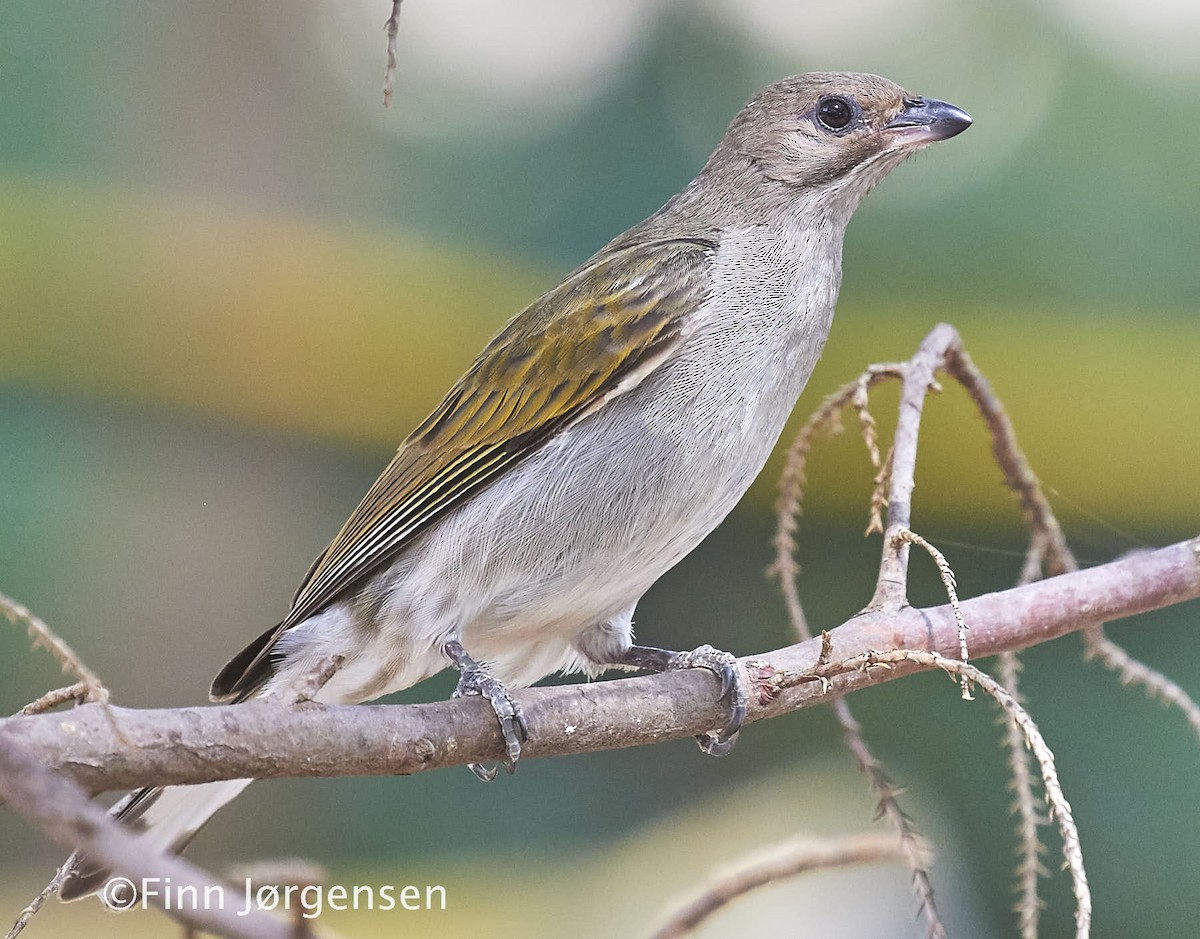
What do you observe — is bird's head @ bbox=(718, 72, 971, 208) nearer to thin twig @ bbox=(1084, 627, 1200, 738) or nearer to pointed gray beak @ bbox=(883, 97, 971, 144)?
pointed gray beak @ bbox=(883, 97, 971, 144)

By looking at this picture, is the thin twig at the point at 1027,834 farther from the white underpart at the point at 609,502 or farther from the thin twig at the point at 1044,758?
the white underpart at the point at 609,502

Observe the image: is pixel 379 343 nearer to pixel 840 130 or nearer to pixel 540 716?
pixel 840 130

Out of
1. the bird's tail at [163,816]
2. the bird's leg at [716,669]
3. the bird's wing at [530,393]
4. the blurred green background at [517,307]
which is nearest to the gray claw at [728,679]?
the bird's leg at [716,669]

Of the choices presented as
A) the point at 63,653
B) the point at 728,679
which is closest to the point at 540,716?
the point at 728,679

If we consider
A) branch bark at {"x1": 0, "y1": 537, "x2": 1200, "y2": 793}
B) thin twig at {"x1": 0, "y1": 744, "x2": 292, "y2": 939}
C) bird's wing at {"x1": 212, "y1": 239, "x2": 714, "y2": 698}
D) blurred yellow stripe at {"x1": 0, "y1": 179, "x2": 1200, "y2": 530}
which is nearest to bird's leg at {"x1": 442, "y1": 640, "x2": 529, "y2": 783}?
branch bark at {"x1": 0, "y1": 537, "x2": 1200, "y2": 793}

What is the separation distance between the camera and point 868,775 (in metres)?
0.92

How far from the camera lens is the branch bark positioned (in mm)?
641

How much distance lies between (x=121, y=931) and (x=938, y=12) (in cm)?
184

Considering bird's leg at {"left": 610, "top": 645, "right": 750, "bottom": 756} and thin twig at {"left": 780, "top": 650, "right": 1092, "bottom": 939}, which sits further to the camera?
bird's leg at {"left": 610, "top": 645, "right": 750, "bottom": 756}

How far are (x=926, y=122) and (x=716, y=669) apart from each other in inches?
22.2

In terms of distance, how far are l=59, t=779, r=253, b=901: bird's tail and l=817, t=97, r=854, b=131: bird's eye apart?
2.70 ft

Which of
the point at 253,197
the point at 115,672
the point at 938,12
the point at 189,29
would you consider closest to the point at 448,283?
the point at 253,197

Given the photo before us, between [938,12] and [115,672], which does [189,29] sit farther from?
[938,12]

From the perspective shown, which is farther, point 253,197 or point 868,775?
point 253,197
